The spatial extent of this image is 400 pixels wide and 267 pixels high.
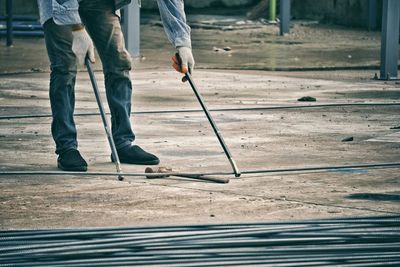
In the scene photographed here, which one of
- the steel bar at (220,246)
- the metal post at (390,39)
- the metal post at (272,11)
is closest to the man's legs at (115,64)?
the steel bar at (220,246)

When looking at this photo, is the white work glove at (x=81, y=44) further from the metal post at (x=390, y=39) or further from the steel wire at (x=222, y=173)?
the metal post at (x=390, y=39)

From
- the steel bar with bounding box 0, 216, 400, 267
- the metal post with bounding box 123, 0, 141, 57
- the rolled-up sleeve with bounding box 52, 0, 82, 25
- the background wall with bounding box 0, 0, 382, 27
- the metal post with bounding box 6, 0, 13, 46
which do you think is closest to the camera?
the steel bar with bounding box 0, 216, 400, 267

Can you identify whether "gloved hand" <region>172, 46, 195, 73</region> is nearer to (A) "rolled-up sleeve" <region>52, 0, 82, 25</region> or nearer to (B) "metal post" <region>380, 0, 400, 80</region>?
(A) "rolled-up sleeve" <region>52, 0, 82, 25</region>

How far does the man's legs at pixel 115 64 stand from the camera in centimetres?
747

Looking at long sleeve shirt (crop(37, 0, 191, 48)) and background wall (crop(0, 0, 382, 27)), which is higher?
long sleeve shirt (crop(37, 0, 191, 48))

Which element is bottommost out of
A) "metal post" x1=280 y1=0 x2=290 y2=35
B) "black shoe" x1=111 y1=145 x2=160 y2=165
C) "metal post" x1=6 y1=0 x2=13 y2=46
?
"metal post" x1=280 y1=0 x2=290 y2=35

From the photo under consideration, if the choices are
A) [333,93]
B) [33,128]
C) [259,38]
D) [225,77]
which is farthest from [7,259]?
[259,38]

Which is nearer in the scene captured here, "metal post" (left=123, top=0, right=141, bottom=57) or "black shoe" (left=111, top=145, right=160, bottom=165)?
"black shoe" (left=111, top=145, right=160, bottom=165)

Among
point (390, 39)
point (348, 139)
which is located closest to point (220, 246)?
point (348, 139)

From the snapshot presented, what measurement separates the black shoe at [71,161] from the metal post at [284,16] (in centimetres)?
1185

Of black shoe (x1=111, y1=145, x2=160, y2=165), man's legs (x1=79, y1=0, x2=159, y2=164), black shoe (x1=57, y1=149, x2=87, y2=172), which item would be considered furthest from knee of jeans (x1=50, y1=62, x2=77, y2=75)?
black shoe (x1=111, y1=145, x2=160, y2=165)

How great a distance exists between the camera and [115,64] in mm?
7508

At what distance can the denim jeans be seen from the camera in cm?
729

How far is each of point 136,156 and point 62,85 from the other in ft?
2.08
